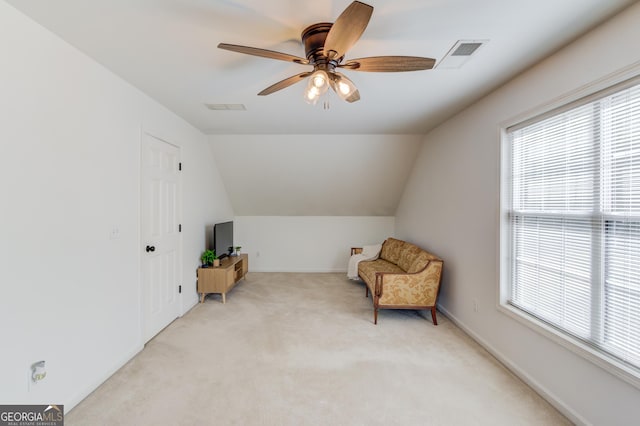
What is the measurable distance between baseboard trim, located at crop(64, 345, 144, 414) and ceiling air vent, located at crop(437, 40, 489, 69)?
369 centimetres

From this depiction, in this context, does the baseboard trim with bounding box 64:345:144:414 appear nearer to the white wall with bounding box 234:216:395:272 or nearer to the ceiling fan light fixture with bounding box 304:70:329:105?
the ceiling fan light fixture with bounding box 304:70:329:105

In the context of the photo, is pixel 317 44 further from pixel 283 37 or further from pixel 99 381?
pixel 99 381

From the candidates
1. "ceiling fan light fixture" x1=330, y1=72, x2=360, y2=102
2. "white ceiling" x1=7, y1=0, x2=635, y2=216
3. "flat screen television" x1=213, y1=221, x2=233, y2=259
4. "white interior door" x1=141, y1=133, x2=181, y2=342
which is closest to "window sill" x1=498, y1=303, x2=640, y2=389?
"white ceiling" x1=7, y1=0, x2=635, y2=216

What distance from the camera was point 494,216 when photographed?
8.57 ft

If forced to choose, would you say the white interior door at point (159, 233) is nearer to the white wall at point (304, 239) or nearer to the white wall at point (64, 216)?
the white wall at point (64, 216)

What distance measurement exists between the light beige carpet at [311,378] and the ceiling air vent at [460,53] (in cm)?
257

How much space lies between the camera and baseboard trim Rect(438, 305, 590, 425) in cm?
179

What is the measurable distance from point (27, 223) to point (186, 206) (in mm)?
1987

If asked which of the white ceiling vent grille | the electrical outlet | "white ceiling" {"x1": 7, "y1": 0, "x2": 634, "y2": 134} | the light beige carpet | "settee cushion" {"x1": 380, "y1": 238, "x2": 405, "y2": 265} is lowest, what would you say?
the light beige carpet

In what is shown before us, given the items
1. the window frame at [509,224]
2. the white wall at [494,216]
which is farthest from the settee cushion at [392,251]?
the window frame at [509,224]

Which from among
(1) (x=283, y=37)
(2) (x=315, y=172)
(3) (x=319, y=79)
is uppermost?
(1) (x=283, y=37)

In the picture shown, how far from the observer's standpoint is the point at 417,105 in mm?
3016

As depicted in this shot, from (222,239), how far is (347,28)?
3.86 metres

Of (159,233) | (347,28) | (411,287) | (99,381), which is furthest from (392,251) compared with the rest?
(99,381)
